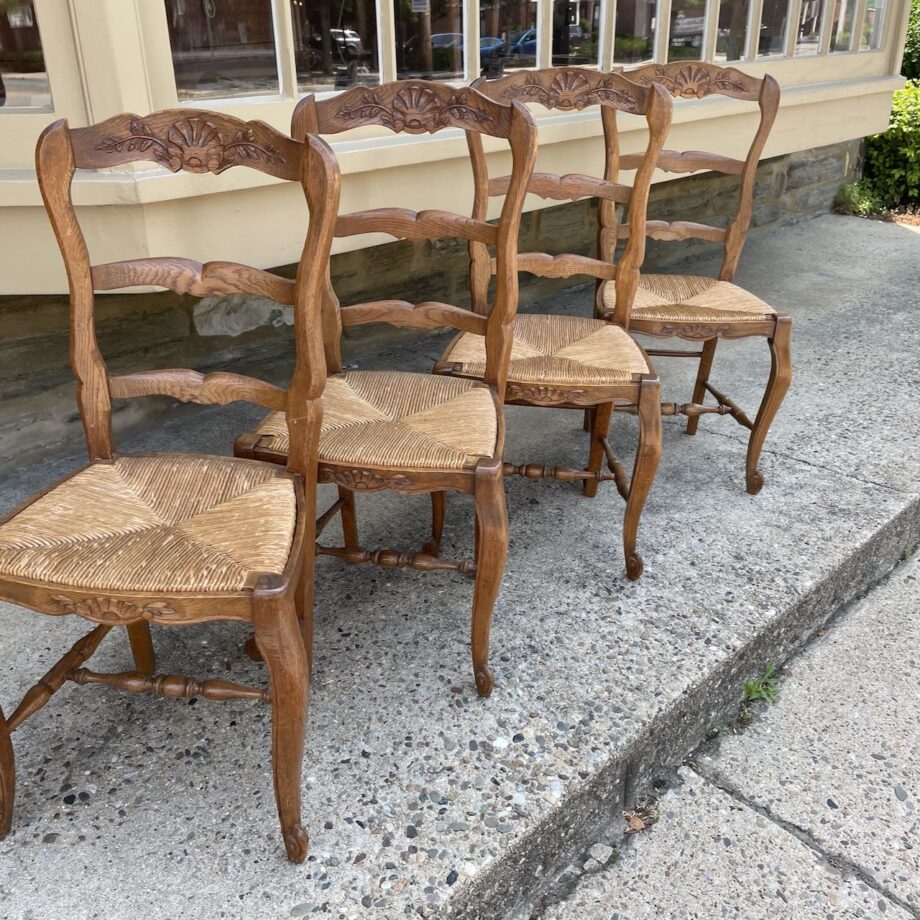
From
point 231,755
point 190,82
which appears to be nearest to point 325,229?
point 231,755

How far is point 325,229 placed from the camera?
4.47ft

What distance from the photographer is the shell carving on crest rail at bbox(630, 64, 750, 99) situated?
2568mm

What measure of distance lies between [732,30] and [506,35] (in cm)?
139

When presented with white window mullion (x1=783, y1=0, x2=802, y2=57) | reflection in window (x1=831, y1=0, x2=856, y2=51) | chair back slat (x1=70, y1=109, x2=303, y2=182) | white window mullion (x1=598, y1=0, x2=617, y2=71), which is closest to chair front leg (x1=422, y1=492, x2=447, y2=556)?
chair back slat (x1=70, y1=109, x2=303, y2=182)

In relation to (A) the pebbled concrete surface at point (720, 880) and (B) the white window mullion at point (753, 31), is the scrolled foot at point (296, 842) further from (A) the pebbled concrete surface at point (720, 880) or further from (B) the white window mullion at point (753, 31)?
(B) the white window mullion at point (753, 31)

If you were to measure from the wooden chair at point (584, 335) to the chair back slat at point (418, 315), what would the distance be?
0.60ft

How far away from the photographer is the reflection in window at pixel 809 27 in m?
4.16

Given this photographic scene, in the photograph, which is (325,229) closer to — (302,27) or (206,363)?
(302,27)

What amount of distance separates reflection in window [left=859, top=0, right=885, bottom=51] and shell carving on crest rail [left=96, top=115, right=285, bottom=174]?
4.36m

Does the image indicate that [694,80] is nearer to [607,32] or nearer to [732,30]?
[607,32]

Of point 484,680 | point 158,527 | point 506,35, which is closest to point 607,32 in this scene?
point 506,35

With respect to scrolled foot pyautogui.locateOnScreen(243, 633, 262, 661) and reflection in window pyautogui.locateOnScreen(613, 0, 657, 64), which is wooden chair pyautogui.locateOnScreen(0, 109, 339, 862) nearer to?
scrolled foot pyautogui.locateOnScreen(243, 633, 262, 661)

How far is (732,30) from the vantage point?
12.4 ft

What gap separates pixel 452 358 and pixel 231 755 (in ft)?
3.39
